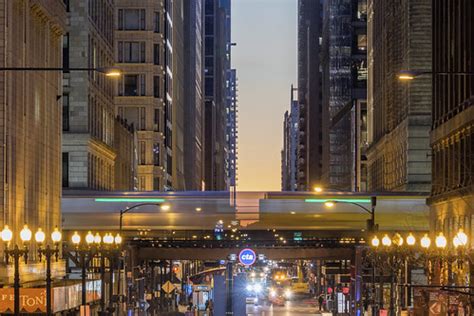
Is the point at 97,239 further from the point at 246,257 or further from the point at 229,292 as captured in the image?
the point at 246,257

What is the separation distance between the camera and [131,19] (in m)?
158

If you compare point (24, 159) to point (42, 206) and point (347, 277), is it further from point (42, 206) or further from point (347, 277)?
point (347, 277)

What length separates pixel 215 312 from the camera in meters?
67.4

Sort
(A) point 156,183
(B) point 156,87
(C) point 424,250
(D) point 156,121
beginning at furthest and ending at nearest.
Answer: (A) point 156,183 → (D) point 156,121 → (B) point 156,87 → (C) point 424,250

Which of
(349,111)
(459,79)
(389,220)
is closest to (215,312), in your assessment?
(459,79)

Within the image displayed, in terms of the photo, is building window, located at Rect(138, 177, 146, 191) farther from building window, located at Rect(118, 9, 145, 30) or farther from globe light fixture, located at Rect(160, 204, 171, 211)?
globe light fixture, located at Rect(160, 204, 171, 211)

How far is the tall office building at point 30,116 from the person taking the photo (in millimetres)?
59906

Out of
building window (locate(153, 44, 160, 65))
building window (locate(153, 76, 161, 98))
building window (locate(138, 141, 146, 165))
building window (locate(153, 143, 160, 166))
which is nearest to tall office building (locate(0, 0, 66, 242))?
building window (locate(153, 44, 160, 65))

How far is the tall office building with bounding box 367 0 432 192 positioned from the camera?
11144 cm

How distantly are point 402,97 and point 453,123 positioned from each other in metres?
35.5

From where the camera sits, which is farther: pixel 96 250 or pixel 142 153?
pixel 142 153

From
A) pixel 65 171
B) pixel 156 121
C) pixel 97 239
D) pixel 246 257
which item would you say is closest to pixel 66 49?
pixel 65 171

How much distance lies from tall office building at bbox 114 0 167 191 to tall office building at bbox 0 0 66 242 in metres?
78.1

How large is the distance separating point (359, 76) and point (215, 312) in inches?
5080
